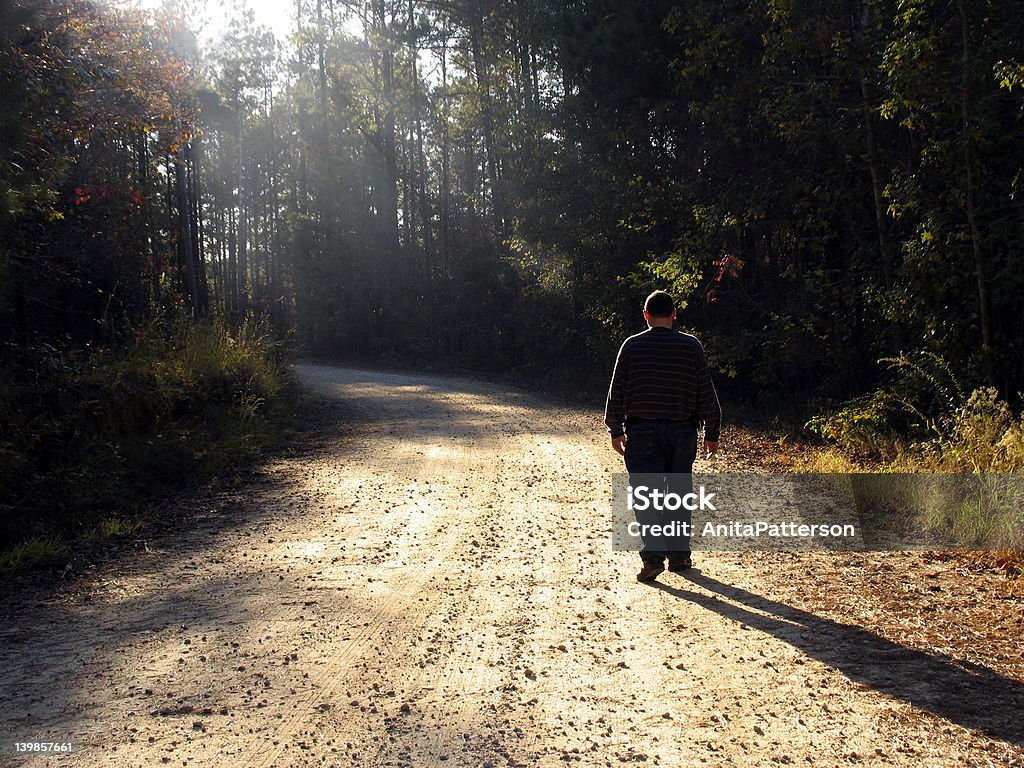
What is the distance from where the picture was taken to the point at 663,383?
5930mm

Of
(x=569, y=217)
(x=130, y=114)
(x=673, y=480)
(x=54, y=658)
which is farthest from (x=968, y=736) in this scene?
(x=569, y=217)

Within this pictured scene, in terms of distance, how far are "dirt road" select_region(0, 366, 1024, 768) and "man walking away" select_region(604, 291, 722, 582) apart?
0.47 m

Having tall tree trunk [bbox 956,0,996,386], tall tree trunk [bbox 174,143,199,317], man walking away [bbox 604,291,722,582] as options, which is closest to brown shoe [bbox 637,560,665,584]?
man walking away [bbox 604,291,722,582]

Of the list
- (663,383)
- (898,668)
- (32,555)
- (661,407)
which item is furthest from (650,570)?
(32,555)

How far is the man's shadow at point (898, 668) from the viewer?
3.67m

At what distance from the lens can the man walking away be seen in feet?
19.4

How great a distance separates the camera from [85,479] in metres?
8.41

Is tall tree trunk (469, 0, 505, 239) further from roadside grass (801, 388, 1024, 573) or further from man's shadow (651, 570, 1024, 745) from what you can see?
man's shadow (651, 570, 1024, 745)

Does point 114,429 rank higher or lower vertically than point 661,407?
lower

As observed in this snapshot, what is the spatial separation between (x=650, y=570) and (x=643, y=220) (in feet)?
44.9

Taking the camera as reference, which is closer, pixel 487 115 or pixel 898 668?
pixel 898 668

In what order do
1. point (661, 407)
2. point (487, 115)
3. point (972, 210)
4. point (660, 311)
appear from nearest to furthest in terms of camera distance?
point (661, 407) → point (660, 311) → point (972, 210) → point (487, 115)

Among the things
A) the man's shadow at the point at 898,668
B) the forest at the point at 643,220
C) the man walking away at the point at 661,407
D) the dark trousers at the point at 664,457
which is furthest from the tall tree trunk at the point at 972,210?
the man's shadow at the point at 898,668

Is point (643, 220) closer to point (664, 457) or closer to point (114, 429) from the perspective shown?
point (114, 429)
